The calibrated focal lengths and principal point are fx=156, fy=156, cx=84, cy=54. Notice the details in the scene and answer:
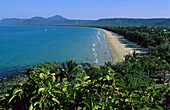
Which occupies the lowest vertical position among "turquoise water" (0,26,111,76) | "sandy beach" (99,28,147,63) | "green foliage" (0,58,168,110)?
"turquoise water" (0,26,111,76)

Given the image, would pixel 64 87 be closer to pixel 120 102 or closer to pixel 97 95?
pixel 97 95

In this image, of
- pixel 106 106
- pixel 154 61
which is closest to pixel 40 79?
pixel 106 106

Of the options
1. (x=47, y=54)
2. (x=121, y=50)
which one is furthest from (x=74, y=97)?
(x=121, y=50)

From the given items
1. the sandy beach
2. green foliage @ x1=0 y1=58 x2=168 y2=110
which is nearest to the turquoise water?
the sandy beach

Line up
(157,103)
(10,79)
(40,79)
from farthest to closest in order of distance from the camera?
(10,79)
(157,103)
(40,79)

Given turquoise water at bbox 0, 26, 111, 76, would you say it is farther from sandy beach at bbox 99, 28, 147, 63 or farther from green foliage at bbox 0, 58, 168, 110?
green foliage at bbox 0, 58, 168, 110

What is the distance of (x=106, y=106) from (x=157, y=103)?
11.9ft

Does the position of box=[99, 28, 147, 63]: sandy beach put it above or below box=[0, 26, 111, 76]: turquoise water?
above

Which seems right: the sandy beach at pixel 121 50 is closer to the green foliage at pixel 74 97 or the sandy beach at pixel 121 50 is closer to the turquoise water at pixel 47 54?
the turquoise water at pixel 47 54

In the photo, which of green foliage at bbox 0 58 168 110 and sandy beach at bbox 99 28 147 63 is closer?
green foliage at bbox 0 58 168 110

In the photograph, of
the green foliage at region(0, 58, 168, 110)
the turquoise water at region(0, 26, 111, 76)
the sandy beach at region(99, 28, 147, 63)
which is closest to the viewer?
the green foliage at region(0, 58, 168, 110)

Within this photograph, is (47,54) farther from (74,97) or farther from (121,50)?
(74,97)

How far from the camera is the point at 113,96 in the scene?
32.3 ft

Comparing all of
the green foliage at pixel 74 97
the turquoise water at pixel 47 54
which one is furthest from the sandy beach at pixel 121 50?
the green foliage at pixel 74 97
